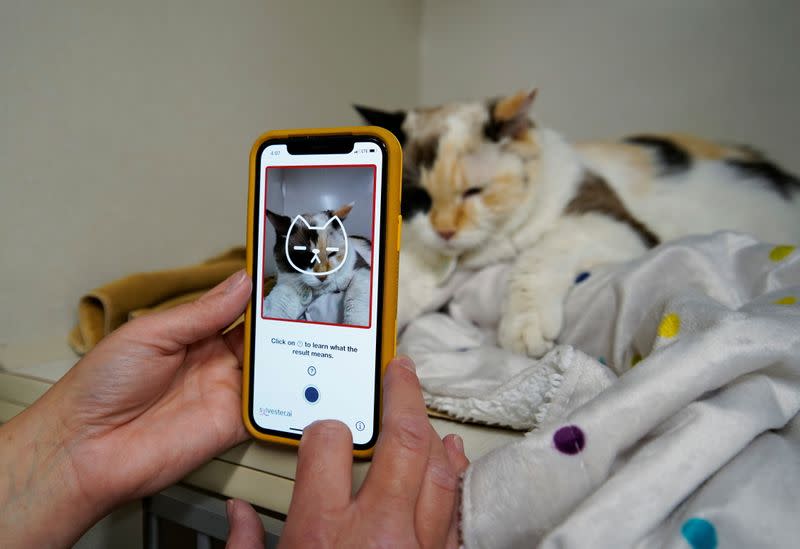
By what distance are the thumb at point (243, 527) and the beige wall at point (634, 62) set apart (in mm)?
1337

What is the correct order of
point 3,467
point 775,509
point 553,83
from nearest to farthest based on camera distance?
point 775,509 < point 3,467 < point 553,83

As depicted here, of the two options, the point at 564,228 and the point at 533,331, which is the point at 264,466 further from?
the point at 564,228

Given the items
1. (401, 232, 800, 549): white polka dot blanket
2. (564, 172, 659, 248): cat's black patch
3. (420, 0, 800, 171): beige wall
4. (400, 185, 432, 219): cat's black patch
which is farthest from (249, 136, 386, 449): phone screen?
(420, 0, 800, 171): beige wall

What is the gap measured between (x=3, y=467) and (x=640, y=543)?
0.55 metres

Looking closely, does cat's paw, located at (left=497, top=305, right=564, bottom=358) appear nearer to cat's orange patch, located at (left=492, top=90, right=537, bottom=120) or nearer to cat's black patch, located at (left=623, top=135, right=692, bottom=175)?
cat's orange patch, located at (left=492, top=90, right=537, bottom=120)

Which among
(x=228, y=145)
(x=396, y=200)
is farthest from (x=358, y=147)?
(x=228, y=145)

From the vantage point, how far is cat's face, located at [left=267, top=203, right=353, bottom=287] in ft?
1.55

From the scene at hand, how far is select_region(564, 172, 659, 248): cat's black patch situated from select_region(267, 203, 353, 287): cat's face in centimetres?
57

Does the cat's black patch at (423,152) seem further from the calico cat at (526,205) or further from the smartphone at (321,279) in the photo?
the smartphone at (321,279)

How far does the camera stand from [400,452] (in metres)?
0.36

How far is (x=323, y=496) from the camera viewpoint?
0.35 m

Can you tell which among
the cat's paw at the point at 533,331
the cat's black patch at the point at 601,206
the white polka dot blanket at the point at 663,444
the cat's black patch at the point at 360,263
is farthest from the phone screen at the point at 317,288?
the cat's black patch at the point at 601,206

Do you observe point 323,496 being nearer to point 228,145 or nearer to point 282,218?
point 282,218

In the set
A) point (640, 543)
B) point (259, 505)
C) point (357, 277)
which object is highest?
point (357, 277)
